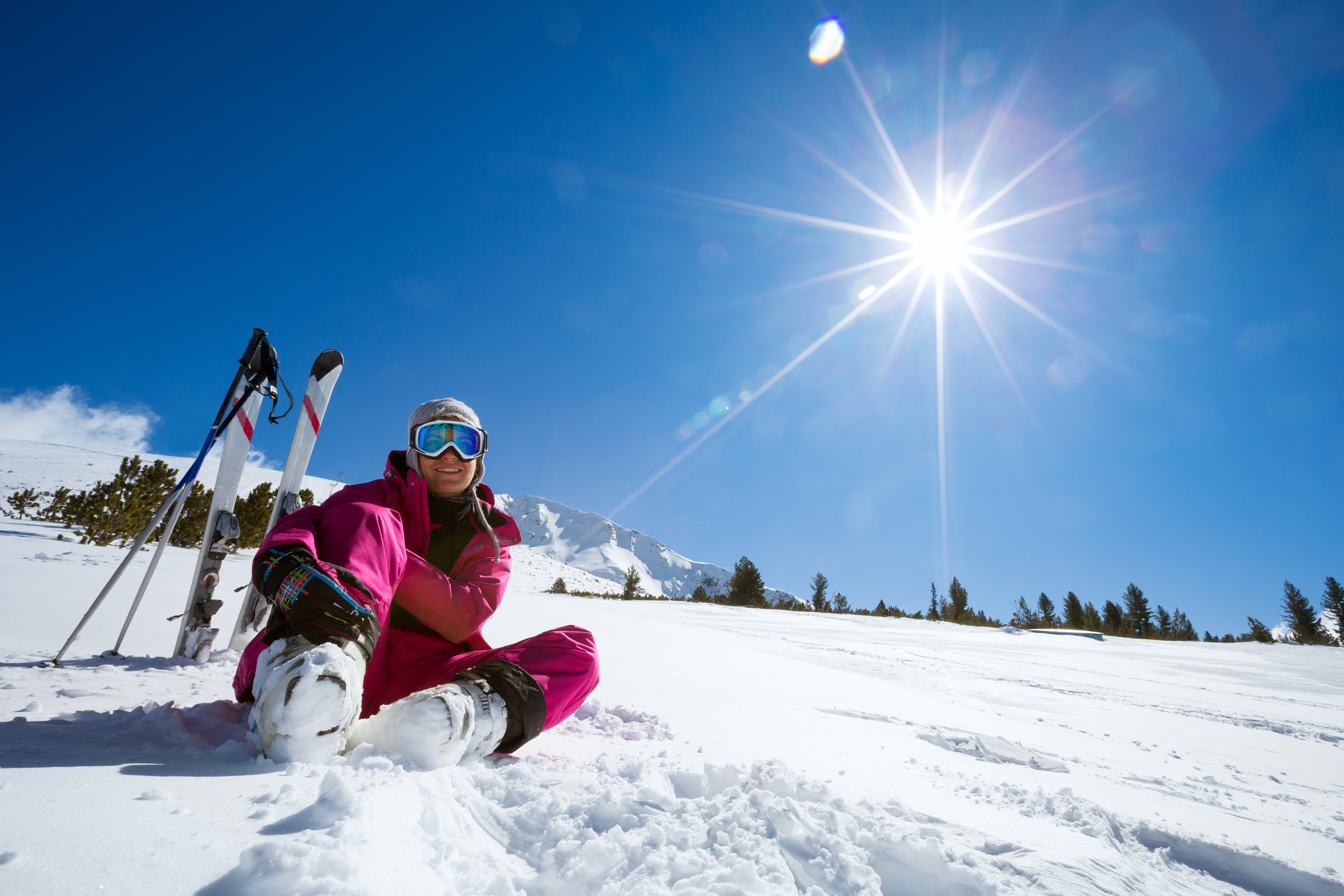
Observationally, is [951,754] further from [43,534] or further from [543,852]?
[43,534]

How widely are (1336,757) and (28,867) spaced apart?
537cm

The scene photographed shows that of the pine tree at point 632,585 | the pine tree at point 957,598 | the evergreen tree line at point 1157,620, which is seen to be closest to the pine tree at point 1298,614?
the evergreen tree line at point 1157,620

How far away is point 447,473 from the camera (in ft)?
7.72

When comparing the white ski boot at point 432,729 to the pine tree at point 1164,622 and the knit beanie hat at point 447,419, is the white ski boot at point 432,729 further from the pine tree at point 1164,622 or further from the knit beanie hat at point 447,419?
the pine tree at point 1164,622

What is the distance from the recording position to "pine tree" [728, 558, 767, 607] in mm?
23797

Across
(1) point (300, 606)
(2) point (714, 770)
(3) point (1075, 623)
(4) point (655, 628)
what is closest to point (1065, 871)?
(2) point (714, 770)

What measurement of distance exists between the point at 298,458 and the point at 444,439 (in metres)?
1.85

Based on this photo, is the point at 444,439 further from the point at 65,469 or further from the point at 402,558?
the point at 65,469

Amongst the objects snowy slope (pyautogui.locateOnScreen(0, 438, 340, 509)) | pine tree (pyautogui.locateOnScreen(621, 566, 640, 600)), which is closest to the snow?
pine tree (pyautogui.locateOnScreen(621, 566, 640, 600))

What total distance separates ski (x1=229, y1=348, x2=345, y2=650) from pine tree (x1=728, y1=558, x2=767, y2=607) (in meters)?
21.5

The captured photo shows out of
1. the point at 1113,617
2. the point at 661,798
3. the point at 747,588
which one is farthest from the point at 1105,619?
the point at 661,798

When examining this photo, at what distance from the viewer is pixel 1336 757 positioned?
2.97m

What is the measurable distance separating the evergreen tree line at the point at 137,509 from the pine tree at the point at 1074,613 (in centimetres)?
3338

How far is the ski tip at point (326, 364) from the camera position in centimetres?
368
